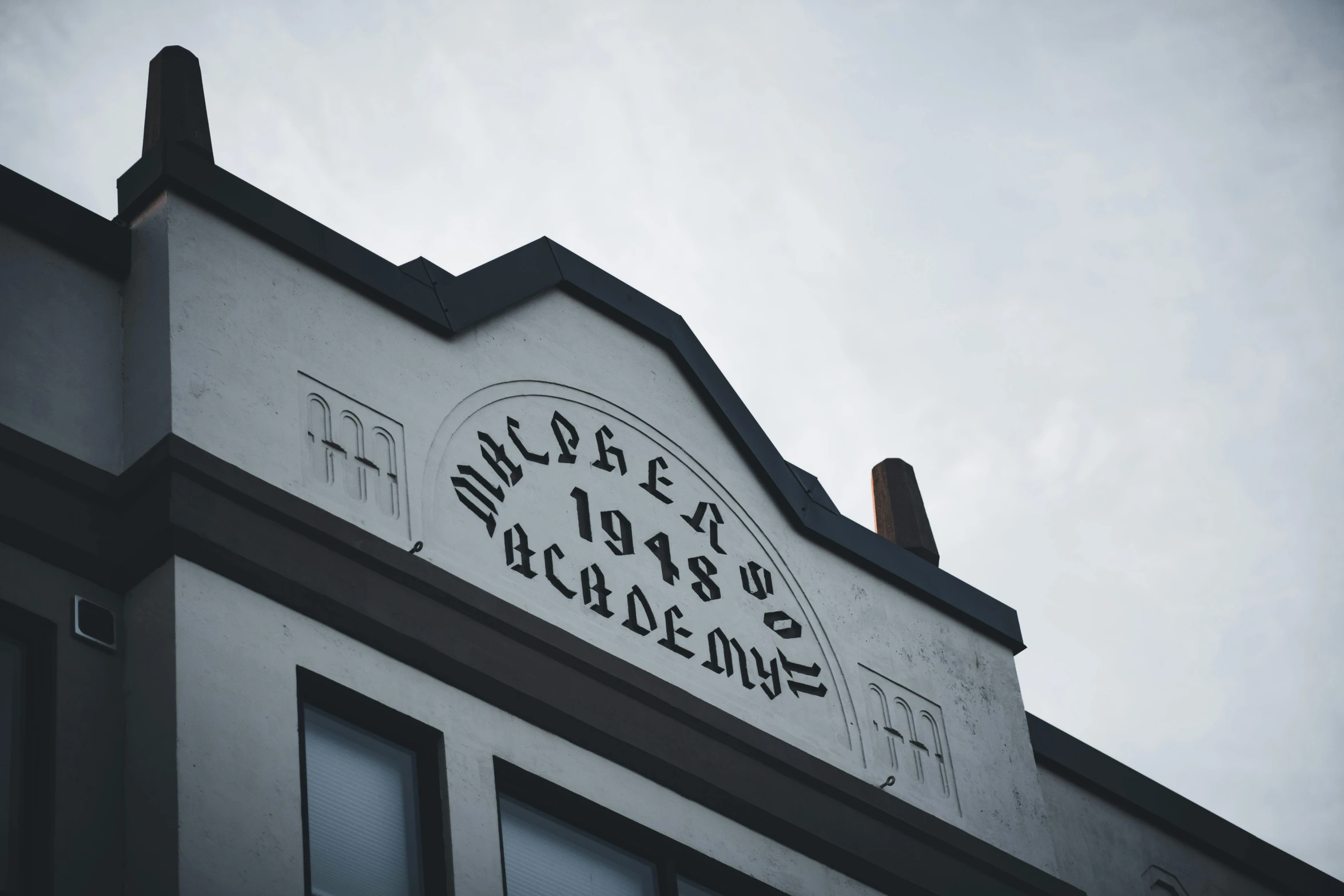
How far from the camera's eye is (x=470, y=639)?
11641mm

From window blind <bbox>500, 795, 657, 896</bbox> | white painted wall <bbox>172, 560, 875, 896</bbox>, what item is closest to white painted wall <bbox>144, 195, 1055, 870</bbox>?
white painted wall <bbox>172, 560, 875, 896</bbox>

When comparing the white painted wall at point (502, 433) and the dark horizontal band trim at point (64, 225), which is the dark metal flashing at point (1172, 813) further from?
the dark horizontal band trim at point (64, 225)

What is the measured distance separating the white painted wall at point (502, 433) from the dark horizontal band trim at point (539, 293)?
109 mm

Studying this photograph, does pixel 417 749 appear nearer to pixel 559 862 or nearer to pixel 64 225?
pixel 559 862

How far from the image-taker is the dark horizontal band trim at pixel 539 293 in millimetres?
12156

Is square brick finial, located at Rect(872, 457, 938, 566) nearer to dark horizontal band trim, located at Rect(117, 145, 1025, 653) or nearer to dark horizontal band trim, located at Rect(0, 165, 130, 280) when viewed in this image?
dark horizontal band trim, located at Rect(117, 145, 1025, 653)

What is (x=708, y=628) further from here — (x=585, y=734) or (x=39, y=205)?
(x=39, y=205)

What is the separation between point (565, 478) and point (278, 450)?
2.48m

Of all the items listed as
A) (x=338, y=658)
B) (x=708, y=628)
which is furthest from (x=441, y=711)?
(x=708, y=628)

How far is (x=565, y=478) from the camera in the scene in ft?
43.2

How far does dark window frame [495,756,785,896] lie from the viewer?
11.4 m

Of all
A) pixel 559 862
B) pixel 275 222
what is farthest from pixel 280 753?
pixel 275 222

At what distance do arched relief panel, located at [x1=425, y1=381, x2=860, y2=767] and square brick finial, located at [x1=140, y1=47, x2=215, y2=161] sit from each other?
264cm

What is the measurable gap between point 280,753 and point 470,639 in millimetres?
1911
